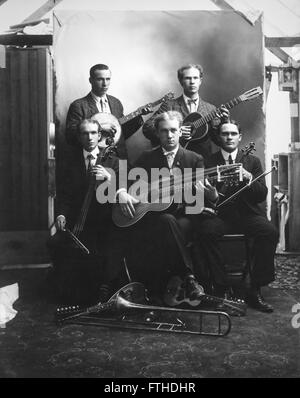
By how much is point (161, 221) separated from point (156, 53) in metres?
1.29

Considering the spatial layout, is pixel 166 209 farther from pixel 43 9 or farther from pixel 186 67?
pixel 43 9

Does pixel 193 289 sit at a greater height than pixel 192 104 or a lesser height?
lesser

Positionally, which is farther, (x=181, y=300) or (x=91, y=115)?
(x=91, y=115)

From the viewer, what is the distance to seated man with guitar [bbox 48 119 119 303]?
366 cm

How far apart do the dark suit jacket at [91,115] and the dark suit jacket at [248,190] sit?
0.63 metres

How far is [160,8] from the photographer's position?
3744mm

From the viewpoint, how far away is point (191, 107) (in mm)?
3799

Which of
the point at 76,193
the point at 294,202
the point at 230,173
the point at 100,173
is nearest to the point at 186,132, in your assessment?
the point at 230,173

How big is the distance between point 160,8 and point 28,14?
3.16ft

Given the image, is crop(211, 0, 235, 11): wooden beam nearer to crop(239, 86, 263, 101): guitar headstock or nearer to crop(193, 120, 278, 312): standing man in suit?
crop(239, 86, 263, 101): guitar headstock

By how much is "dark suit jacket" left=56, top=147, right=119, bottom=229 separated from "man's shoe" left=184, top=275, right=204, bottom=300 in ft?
2.39

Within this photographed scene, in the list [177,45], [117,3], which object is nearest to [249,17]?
[177,45]
